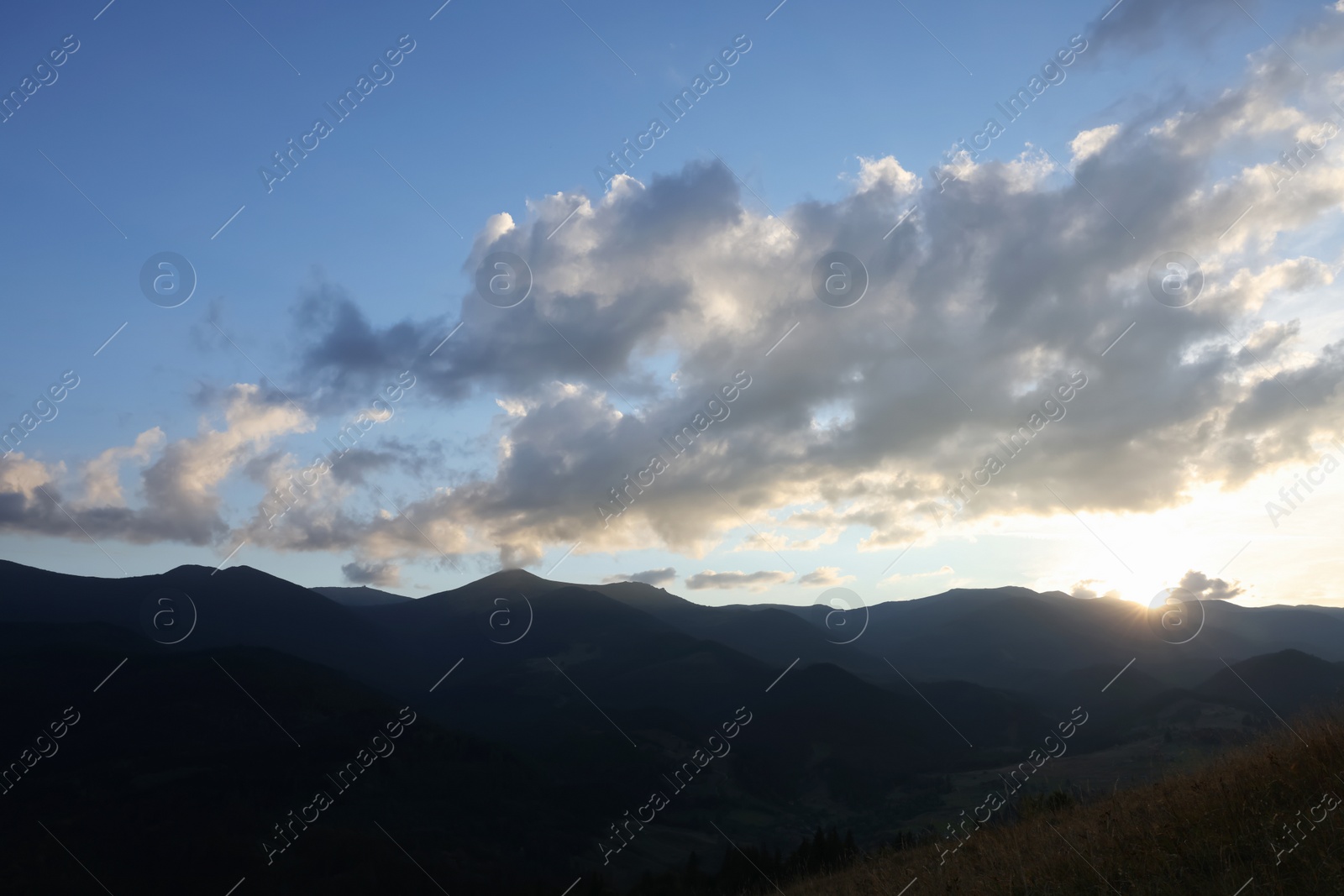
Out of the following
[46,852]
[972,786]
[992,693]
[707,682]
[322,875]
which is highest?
[46,852]

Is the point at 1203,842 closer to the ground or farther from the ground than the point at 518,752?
closer to the ground

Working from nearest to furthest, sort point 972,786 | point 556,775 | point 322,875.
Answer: point 322,875 → point 972,786 → point 556,775

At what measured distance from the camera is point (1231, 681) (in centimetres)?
14538

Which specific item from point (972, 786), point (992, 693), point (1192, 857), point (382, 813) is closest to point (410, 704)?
point (382, 813)

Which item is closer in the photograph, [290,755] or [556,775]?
[290,755]

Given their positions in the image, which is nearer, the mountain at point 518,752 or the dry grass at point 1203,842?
the dry grass at point 1203,842

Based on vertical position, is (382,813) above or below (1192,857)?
above

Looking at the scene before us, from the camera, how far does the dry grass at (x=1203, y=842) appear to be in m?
8.52

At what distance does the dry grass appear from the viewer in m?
8.52

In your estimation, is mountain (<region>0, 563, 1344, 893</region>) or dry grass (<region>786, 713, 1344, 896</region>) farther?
mountain (<region>0, 563, 1344, 893</region>)

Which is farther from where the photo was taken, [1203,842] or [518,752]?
[518,752]

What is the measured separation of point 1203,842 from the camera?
949 centimetres

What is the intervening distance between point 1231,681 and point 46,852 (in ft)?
613

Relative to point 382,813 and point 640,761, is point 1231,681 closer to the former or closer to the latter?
point 640,761
